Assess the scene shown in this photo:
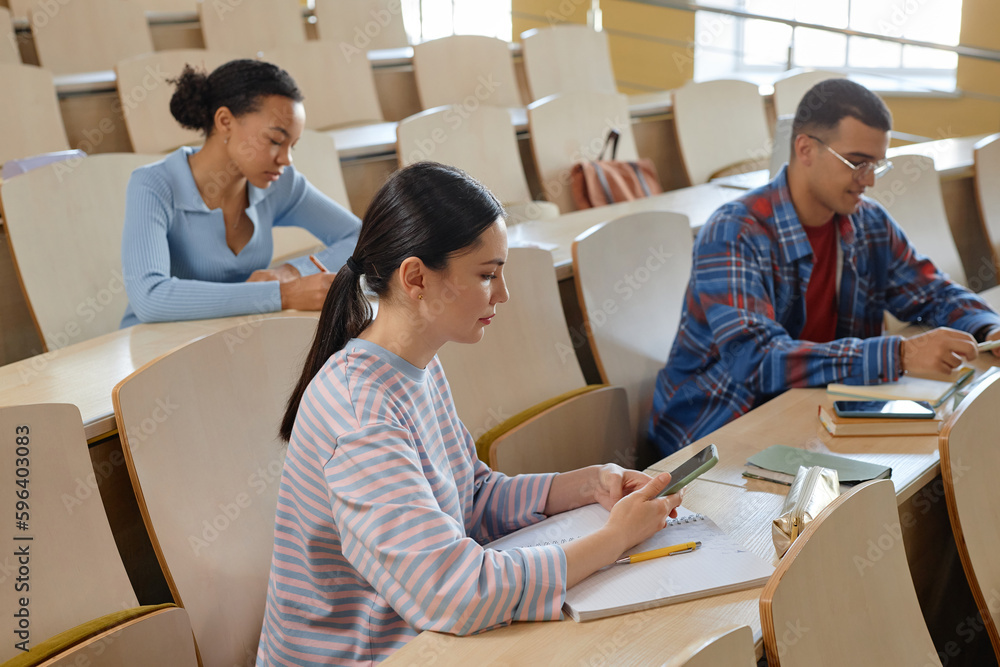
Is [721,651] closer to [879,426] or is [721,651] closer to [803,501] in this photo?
[803,501]

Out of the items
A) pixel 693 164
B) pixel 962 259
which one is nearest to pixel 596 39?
pixel 693 164

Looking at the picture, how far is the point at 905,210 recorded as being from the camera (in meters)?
2.70

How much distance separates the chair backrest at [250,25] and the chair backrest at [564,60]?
1054 millimetres

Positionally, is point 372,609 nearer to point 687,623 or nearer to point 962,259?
point 687,623

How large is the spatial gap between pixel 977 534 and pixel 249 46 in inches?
137

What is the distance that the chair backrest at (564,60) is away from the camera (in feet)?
13.3

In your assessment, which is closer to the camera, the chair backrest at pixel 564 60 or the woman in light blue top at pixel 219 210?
the woman in light blue top at pixel 219 210

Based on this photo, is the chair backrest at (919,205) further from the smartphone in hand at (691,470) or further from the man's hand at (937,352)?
the smartphone in hand at (691,470)

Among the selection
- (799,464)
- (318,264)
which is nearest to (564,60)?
(318,264)

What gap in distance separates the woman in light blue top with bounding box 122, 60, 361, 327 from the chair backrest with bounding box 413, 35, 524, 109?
5.45 ft

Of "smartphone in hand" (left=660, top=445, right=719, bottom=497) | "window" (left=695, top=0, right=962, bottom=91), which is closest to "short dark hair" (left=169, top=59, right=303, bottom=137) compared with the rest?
"smartphone in hand" (left=660, top=445, right=719, bottom=497)

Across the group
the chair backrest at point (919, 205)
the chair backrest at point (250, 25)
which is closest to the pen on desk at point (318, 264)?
the chair backrest at point (919, 205)

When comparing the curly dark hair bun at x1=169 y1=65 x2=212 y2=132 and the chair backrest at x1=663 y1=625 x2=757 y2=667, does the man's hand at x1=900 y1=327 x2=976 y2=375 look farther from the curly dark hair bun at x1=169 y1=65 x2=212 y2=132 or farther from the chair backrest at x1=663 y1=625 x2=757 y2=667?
the curly dark hair bun at x1=169 y1=65 x2=212 y2=132

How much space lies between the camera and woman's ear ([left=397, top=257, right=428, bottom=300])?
1.07 m
